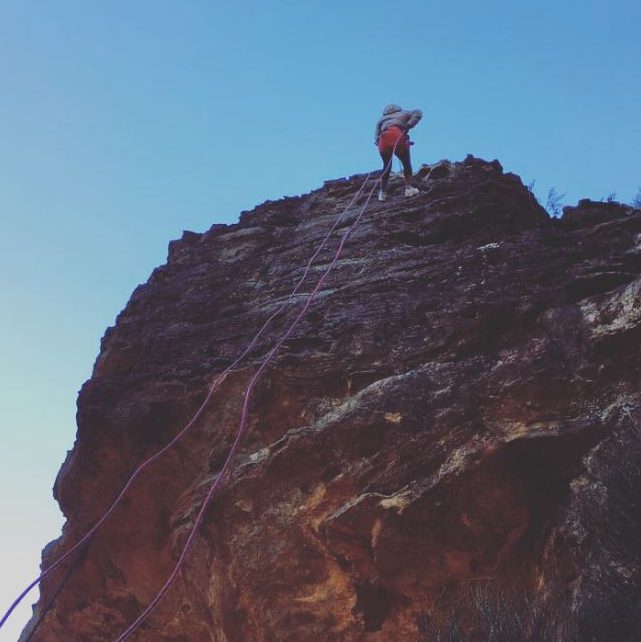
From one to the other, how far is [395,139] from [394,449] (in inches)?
257

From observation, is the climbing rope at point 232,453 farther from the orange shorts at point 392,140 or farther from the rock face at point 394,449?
the orange shorts at point 392,140

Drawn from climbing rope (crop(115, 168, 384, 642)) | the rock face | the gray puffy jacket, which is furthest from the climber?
climbing rope (crop(115, 168, 384, 642))

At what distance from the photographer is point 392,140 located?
13.2 metres

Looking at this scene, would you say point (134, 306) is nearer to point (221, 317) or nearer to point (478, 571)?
point (221, 317)

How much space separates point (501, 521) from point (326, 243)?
508cm

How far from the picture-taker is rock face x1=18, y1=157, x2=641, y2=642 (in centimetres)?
709

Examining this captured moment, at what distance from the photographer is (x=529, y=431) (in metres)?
7.49

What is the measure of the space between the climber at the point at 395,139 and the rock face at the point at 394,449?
146 cm

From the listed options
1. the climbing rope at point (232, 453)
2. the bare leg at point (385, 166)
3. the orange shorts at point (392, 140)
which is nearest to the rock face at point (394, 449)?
the climbing rope at point (232, 453)

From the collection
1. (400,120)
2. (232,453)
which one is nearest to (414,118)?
(400,120)

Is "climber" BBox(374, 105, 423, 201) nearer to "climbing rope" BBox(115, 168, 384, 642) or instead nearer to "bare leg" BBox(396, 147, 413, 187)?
"bare leg" BBox(396, 147, 413, 187)

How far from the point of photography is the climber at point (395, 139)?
41.8 ft

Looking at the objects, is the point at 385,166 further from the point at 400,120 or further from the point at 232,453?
the point at 232,453

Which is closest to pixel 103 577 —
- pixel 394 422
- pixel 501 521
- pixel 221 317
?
pixel 221 317
